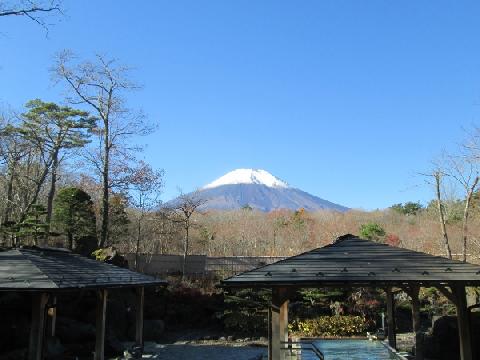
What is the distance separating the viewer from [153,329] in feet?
59.5

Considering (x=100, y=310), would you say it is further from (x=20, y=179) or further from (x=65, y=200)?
(x=20, y=179)

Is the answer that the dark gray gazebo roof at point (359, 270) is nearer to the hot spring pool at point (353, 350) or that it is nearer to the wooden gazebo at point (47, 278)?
the wooden gazebo at point (47, 278)

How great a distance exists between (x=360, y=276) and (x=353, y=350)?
6.95m

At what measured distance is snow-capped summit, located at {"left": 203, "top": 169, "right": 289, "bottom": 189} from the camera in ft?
534

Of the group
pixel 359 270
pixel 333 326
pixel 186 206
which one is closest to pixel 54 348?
pixel 359 270

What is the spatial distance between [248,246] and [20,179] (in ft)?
47.9

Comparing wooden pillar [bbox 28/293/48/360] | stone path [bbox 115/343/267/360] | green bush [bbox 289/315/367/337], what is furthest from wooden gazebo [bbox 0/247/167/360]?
green bush [bbox 289/315/367/337]

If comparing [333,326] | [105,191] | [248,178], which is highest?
[248,178]

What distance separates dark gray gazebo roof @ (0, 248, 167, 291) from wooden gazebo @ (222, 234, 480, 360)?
337cm

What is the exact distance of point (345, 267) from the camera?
8180 millimetres

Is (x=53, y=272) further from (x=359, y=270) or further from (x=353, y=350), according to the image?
(x=353, y=350)

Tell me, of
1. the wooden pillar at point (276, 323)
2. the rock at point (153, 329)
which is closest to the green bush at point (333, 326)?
the rock at point (153, 329)

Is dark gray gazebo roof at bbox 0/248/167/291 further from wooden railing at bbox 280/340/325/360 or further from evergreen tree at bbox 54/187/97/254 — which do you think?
evergreen tree at bbox 54/187/97/254

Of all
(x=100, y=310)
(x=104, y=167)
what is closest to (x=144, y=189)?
(x=104, y=167)
